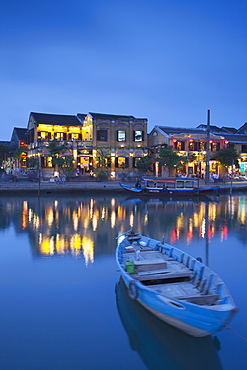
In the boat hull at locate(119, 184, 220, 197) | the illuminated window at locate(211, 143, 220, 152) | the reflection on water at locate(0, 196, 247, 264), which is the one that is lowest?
the reflection on water at locate(0, 196, 247, 264)

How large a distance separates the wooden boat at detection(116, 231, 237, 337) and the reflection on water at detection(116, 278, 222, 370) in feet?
1.33

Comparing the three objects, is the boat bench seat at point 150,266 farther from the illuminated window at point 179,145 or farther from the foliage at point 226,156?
the foliage at point 226,156

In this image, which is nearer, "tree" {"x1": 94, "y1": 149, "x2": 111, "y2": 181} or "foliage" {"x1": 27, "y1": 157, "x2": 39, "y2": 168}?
"tree" {"x1": 94, "y1": 149, "x2": 111, "y2": 181}

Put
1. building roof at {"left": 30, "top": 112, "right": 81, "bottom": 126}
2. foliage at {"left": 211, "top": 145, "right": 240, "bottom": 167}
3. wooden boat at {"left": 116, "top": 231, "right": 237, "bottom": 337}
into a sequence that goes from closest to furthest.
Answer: wooden boat at {"left": 116, "top": 231, "right": 237, "bottom": 337}, foliage at {"left": 211, "top": 145, "right": 240, "bottom": 167}, building roof at {"left": 30, "top": 112, "right": 81, "bottom": 126}

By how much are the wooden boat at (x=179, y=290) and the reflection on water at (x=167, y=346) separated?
405mm

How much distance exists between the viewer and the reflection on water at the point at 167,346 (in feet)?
22.9

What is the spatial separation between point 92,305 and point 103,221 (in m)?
15.2

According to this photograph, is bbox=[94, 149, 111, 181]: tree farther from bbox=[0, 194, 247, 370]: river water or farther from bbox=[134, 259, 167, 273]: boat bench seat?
bbox=[134, 259, 167, 273]: boat bench seat

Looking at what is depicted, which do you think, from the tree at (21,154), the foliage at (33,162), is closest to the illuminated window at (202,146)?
the foliage at (33,162)

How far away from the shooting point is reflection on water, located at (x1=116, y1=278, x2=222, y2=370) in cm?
696

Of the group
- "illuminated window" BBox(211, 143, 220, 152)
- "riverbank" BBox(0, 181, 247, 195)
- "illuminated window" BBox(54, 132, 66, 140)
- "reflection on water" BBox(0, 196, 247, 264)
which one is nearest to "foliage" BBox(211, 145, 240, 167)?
"illuminated window" BBox(211, 143, 220, 152)

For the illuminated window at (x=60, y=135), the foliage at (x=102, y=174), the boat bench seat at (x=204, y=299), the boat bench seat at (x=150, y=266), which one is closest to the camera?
the boat bench seat at (x=204, y=299)

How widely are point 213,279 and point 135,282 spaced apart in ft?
6.73

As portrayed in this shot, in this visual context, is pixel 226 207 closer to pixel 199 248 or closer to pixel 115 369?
pixel 199 248
